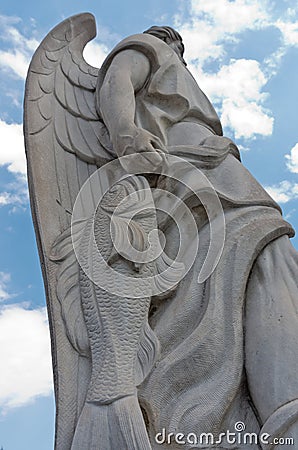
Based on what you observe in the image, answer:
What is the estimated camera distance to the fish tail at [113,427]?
229cm

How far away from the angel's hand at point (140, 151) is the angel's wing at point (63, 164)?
1.33 feet

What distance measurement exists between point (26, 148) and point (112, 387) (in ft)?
5.28

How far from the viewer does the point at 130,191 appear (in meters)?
2.93

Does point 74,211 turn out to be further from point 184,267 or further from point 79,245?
point 184,267

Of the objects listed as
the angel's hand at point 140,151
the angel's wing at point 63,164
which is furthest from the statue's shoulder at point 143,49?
the angel's hand at point 140,151

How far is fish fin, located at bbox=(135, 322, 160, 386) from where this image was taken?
2523mm

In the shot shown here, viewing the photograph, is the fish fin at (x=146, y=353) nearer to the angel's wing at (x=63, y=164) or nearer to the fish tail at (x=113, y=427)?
the fish tail at (x=113, y=427)

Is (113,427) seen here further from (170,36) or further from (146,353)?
(170,36)

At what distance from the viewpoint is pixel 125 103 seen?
10.6 feet

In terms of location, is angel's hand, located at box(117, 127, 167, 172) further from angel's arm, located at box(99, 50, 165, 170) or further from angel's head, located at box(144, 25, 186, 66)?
angel's head, located at box(144, 25, 186, 66)

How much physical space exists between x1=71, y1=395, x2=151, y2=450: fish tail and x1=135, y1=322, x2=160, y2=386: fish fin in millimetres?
126

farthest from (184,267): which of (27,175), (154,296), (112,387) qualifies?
(27,175)

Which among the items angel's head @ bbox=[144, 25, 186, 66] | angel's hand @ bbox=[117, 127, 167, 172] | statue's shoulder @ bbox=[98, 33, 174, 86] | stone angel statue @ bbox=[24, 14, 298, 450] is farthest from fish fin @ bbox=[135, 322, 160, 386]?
angel's head @ bbox=[144, 25, 186, 66]

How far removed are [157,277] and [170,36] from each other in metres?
1.96
